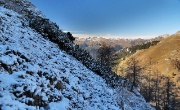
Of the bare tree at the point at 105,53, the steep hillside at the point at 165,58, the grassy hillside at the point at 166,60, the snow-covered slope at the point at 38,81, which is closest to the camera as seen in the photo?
the snow-covered slope at the point at 38,81

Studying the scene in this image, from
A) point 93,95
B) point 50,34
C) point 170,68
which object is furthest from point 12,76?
point 170,68

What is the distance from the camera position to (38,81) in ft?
52.6

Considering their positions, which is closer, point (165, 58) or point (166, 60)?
point (166, 60)

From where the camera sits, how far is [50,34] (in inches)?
1303

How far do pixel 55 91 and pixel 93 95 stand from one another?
18.9ft

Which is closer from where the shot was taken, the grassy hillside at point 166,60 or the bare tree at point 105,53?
the bare tree at point 105,53

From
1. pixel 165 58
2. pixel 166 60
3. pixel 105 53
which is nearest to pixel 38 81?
pixel 105 53

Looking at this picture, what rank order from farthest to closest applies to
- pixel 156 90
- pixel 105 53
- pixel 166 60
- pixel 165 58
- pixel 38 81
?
pixel 165 58 < pixel 166 60 < pixel 156 90 < pixel 105 53 < pixel 38 81

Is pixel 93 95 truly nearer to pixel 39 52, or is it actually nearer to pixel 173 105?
pixel 39 52

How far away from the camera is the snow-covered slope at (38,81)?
13.4 metres

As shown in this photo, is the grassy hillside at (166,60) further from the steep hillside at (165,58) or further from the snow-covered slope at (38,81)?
the snow-covered slope at (38,81)

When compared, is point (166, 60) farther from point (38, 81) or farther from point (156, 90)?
point (38, 81)

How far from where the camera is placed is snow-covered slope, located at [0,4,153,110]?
13.4 m

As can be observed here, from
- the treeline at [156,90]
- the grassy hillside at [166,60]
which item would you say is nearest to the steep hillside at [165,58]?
the grassy hillside at [166,60]
